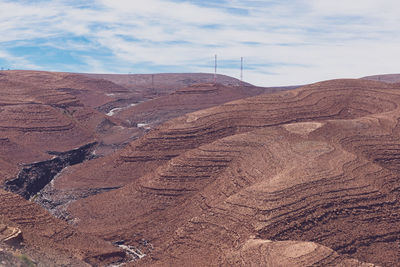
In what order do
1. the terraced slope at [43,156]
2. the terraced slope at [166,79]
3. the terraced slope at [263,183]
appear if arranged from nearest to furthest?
the terraced slope at [263,183] < the terraced slope at [43,156] < the terraced slope at [166,79]

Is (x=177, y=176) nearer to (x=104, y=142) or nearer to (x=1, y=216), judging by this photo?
(x=1, y=216)

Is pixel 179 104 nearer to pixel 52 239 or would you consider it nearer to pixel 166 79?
pixel 52 239

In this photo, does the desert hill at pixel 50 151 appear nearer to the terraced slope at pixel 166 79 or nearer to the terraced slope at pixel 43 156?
the terraced slope at pixel 43 156

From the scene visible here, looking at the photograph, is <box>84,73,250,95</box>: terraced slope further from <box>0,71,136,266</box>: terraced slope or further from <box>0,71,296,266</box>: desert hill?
<box>0,71,136,266</box>: terraced slope

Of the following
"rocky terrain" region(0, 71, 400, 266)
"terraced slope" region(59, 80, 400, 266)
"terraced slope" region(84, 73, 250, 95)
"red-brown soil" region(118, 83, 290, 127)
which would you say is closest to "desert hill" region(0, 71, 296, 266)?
"rocky terrain" region(0, 71, 400, 266)

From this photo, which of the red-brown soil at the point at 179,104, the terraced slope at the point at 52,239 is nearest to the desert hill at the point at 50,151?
the terraced slope at the point at 52,239

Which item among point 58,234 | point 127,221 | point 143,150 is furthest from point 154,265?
point 143,150
